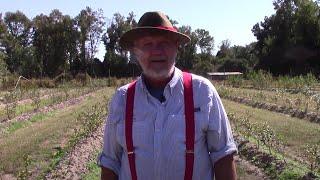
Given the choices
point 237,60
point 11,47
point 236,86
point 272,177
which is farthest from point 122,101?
point 237,60

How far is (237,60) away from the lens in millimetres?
69250

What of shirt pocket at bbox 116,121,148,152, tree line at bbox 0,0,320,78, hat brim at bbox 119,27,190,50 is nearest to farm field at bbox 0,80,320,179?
hat brim at bbox 119,27,190,50

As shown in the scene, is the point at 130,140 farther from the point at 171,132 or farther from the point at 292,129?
the point at 292,129

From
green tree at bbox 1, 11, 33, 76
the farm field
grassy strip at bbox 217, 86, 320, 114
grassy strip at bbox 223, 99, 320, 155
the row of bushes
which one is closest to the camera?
the farm field

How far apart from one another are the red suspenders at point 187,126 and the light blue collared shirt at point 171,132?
2 centimetres

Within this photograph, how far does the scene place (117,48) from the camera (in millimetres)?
51688

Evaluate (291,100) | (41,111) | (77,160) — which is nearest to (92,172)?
(77,160)

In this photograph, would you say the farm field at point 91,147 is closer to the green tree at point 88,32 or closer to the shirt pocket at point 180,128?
the shirt pocket at point 180,128

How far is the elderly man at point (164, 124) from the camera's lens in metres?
2.71

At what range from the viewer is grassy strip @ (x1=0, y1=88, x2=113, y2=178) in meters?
9.03

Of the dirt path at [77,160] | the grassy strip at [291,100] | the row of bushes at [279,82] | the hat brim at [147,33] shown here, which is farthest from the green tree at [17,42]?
the hat brim at [147,33]

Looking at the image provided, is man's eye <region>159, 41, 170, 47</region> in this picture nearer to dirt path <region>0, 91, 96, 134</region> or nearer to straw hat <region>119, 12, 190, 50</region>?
straw hat <region>119, 12, 190, 50</region>

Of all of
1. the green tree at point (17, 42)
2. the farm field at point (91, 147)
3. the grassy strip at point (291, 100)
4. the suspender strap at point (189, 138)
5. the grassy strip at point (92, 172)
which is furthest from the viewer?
the green tree at point (17, 42)

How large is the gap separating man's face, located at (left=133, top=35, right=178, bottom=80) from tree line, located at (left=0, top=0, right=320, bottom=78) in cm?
4375
